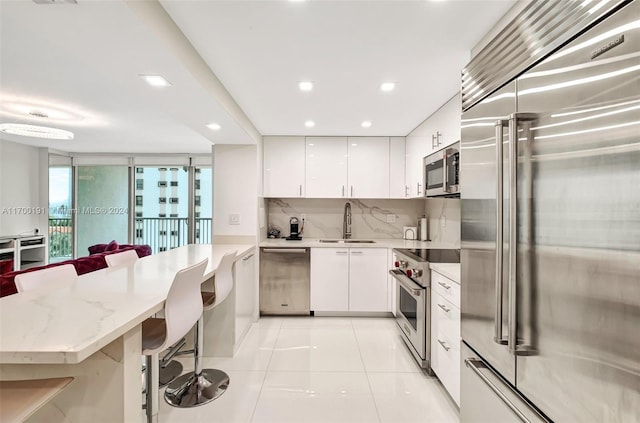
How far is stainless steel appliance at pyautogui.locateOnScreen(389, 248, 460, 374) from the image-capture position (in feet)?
7.84

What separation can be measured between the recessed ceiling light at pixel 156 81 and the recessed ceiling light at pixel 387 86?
4.96 ft

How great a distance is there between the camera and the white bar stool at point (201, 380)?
2.11 meters

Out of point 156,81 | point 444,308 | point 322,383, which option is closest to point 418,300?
point 444,308

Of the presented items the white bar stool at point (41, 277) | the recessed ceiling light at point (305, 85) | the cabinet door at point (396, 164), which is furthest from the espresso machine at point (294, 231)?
the white bar stool at point (41, 277)

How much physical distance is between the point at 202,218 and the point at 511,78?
17.9ft

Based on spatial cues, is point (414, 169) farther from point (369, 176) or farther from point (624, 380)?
point (624, 380)

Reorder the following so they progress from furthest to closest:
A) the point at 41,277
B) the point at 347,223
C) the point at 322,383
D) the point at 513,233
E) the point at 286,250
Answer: the point at 347,223
the point at 286,250
the point at 322,383
the point at 41,277
the point at 513,233

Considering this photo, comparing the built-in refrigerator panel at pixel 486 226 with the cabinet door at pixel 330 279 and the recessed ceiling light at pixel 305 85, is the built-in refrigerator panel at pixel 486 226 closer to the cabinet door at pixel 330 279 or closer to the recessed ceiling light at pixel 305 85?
the recessed ceiling light at pixel 305 85

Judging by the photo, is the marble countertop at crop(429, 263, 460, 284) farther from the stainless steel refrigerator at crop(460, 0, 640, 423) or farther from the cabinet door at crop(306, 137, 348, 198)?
the cabinet door at crop(306, 137, 348, 198)

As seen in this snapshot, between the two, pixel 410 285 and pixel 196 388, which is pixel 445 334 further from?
pixel 196 388

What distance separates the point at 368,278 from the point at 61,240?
577 centimetres

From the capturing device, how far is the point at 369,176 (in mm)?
4035

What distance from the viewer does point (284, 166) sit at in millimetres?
4023

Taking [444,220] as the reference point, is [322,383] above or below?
below
